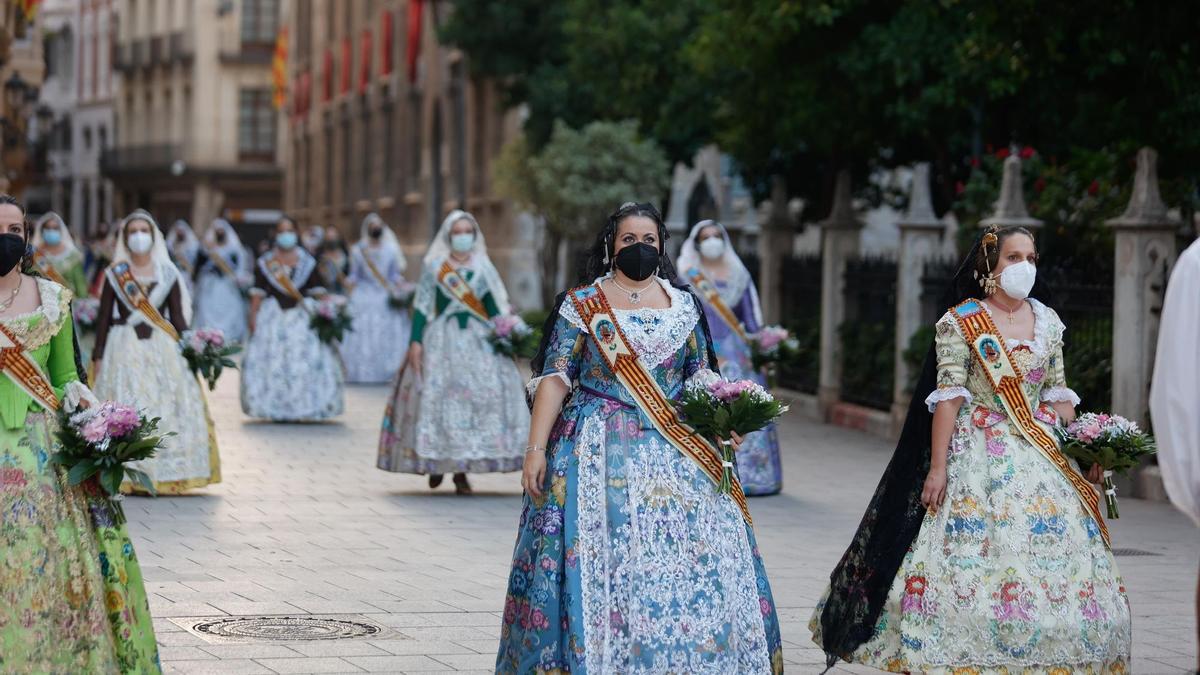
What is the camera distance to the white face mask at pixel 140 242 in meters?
13.4

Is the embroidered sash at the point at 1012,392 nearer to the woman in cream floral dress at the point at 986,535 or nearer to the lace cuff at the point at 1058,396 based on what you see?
the woman in cream floral dress at the point at 986,535

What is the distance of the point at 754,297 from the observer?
14461 mm

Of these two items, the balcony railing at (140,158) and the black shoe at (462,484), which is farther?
the balcony railing at (140,158)

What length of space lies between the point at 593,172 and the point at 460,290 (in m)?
16.6

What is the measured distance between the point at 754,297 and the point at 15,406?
8087mm

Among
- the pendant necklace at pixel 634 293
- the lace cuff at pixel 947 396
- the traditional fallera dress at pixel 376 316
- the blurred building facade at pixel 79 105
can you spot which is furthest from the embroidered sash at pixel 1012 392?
the blurred building facade at pixel 79 105

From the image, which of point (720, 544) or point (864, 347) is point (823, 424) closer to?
point (864, 347)

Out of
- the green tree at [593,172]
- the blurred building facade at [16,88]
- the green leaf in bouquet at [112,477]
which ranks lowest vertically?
the green leaf in bouquet at [112,477]

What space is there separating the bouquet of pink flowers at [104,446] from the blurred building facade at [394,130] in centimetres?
2973

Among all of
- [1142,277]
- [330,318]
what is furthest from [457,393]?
[330,318]

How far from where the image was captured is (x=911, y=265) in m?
18.7

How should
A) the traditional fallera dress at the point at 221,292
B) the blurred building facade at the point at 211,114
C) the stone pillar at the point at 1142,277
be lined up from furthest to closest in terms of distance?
the blurred building facade at the point at 211,114 < the traditional fallera dress at the point at 221,292 < the stone pillar at the point at 1142,277

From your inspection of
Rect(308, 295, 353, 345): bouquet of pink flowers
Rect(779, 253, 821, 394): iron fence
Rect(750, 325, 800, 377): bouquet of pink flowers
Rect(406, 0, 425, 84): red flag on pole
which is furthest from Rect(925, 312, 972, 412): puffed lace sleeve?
Rect(406, 0, 425, 84): red flag on pole

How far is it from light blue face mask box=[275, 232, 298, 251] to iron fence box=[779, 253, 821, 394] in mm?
5032
